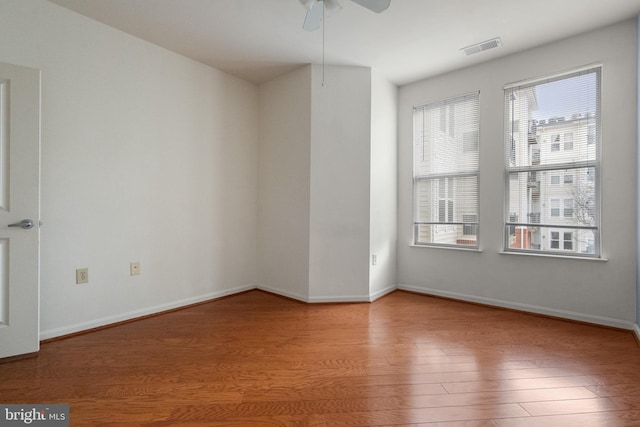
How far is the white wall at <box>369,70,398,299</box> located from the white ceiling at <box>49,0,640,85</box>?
47 centimetres

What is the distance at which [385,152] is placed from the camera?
12.9 feet

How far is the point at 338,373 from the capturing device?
6.61 ft

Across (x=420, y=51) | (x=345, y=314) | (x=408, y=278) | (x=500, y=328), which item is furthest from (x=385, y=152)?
(x=500, y=328)

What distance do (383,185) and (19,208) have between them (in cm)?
332

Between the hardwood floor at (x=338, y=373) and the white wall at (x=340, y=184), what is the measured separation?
639 millimetres

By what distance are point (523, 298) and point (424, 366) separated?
1805 millimetres

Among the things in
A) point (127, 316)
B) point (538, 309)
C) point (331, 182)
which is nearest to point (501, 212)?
point (538, 309)

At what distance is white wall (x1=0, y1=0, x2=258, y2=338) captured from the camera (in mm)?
2488

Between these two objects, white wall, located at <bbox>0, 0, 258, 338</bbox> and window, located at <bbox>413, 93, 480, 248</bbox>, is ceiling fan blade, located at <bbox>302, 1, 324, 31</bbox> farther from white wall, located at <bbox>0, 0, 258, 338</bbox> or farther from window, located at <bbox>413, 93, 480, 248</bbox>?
window, located at <bbox>413, 93, 480, 248</bbox>

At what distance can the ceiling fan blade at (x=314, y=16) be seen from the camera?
2.23 metres

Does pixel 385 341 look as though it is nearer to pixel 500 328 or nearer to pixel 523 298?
pixel 500 328

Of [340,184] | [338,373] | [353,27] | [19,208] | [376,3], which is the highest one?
[353,27]

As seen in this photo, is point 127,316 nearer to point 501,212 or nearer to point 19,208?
point 19,208

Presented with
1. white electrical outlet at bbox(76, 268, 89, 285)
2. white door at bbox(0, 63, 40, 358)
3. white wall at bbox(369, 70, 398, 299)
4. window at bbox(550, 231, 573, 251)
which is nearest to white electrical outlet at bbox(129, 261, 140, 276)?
white electrical outlet at bbox(76, 268, 89, 285)
